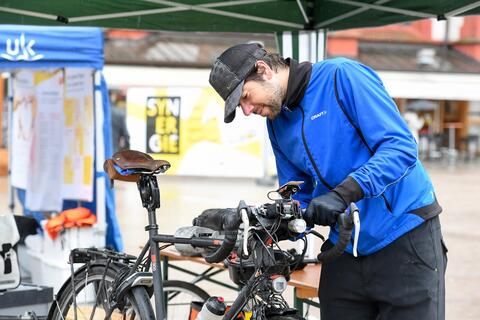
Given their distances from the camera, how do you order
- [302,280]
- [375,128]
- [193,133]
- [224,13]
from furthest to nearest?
[193,133] < [224,13] < [302,280] < [375,128]

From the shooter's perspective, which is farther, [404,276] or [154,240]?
[154,240]

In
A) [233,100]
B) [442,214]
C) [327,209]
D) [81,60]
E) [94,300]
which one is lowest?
[442,214]

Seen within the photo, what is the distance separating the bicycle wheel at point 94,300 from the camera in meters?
3.44

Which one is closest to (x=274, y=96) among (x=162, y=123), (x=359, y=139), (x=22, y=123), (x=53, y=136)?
(x=359, y=139)

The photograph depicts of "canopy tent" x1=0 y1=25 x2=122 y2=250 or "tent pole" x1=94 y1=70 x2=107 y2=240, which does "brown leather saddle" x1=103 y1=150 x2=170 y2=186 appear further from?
"tent pole" x1=94 y1=70 x2=107 y2=240

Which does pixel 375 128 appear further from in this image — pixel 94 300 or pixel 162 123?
pixel 162 123

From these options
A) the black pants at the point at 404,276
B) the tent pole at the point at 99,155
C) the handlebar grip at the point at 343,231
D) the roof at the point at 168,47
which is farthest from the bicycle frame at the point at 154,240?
the roof at the point at 168,47

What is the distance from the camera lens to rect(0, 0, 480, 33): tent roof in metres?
5.07

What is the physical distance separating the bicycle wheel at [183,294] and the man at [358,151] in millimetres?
1298

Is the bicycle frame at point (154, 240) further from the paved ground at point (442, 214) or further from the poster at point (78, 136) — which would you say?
the poster at point (78, 136)

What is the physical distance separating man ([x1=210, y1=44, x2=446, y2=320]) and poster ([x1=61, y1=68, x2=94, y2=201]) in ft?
14.2

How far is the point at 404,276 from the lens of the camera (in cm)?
271

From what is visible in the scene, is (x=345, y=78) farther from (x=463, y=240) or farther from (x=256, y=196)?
(x=256, y=196)

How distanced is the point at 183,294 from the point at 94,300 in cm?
50
